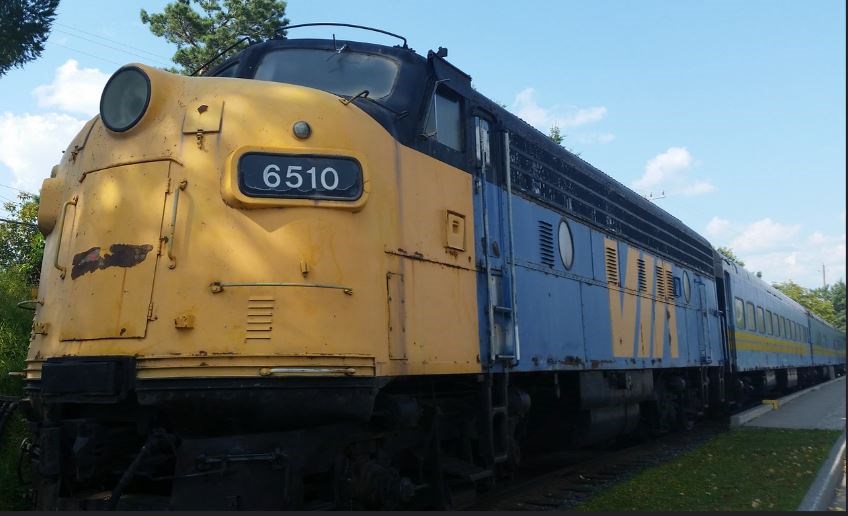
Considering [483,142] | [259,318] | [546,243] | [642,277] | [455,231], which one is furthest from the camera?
[642,277]

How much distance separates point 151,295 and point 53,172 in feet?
7.03

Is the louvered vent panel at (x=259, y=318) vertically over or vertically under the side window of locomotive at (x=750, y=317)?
under

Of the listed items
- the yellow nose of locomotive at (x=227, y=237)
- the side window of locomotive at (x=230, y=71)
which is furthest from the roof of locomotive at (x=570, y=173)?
the yellow nose of locomotive at (x=227, y=237)

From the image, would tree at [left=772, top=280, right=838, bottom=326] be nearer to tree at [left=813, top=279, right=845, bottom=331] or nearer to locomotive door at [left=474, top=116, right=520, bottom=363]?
tree at [left=813, top=279, right=845, bottom=331]

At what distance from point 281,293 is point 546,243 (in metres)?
3.53

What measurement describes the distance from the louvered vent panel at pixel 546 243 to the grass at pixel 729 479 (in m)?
2.23

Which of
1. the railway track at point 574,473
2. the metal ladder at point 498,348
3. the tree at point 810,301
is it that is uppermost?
the tree at point 810,301

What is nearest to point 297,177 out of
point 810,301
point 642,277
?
point 642,277

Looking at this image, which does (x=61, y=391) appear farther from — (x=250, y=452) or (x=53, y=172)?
(x=53, y=172)

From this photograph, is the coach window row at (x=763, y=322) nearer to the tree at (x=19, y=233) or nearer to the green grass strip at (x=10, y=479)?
the green grass strip at (x=10, y=479)

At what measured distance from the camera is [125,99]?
467 centimetres

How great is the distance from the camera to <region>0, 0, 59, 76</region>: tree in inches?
350

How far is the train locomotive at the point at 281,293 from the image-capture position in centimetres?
405

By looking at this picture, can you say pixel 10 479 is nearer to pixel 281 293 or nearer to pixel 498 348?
pixel 281 293
